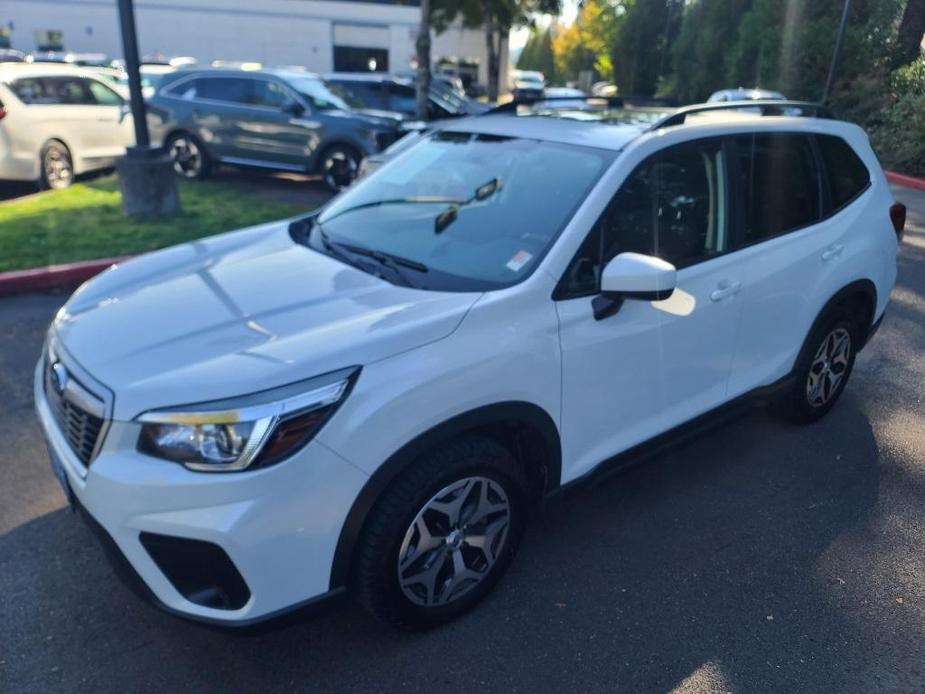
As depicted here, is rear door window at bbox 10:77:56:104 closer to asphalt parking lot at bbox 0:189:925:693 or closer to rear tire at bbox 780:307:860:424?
asphalt parking lot at bbox 0:189:925:693

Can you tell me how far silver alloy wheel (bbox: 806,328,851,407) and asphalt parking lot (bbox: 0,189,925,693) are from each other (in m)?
0.34

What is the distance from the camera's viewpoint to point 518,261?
9.32 feet

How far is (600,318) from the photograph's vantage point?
278 centimetres

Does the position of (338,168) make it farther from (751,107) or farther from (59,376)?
(59,376)

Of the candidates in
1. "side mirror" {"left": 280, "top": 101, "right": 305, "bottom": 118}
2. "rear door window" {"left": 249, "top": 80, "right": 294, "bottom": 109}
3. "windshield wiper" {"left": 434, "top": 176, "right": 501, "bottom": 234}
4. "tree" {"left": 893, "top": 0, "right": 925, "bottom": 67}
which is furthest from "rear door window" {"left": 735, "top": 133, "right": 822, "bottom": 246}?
"tree" {"left": 893, "top": 0, "right": 925, "bottom": 67}

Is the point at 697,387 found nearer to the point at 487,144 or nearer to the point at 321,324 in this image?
the point at 487,144

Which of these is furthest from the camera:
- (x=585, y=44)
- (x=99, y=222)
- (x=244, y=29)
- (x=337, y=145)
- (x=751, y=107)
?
(x=585, y=44)

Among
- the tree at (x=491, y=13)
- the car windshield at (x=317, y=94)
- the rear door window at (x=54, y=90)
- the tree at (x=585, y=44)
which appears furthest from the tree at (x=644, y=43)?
the rear door window at (x=54, y=90)

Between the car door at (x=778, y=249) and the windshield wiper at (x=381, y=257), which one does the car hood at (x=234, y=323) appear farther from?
the car door at (x=778, y=249)

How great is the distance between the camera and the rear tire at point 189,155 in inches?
437

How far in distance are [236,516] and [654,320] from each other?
5.66 ft

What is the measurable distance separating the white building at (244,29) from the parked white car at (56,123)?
130ft

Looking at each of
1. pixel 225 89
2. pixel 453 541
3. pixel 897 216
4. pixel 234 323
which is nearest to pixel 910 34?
pixel 225 89

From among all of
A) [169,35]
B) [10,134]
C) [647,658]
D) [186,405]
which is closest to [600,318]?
[647,658]
